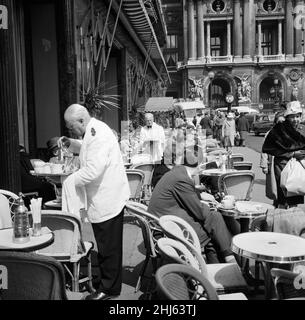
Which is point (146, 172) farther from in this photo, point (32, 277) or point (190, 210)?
point (32, 277)

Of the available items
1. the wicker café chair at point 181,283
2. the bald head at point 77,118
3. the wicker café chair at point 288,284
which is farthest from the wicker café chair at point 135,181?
the wicker café chair at point 181,283

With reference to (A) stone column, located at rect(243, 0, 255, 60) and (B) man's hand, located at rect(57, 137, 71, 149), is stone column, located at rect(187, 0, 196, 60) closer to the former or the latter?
(A) stone column, located at rect(243, 0, 255, 60)

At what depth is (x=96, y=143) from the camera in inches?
142

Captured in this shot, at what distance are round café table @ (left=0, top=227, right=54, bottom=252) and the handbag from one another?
3.21 m

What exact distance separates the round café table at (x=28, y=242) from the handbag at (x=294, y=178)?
10.5 feet

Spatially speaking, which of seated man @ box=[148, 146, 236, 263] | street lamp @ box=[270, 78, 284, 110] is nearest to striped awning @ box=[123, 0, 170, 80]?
seated man @ box=[148, 146, 236, 263]

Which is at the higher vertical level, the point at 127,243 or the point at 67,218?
the point at 67,218

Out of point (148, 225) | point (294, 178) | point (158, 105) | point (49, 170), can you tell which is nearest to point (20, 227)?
point (148, 225)

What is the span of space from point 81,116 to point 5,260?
1.67 m

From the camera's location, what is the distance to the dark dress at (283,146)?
5.92 m

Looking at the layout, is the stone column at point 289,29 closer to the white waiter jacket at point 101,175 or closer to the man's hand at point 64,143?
the man's hand at point 64,143

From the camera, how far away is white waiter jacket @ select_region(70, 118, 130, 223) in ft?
11.8

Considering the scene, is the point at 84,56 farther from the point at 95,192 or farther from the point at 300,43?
the point at 300,43
